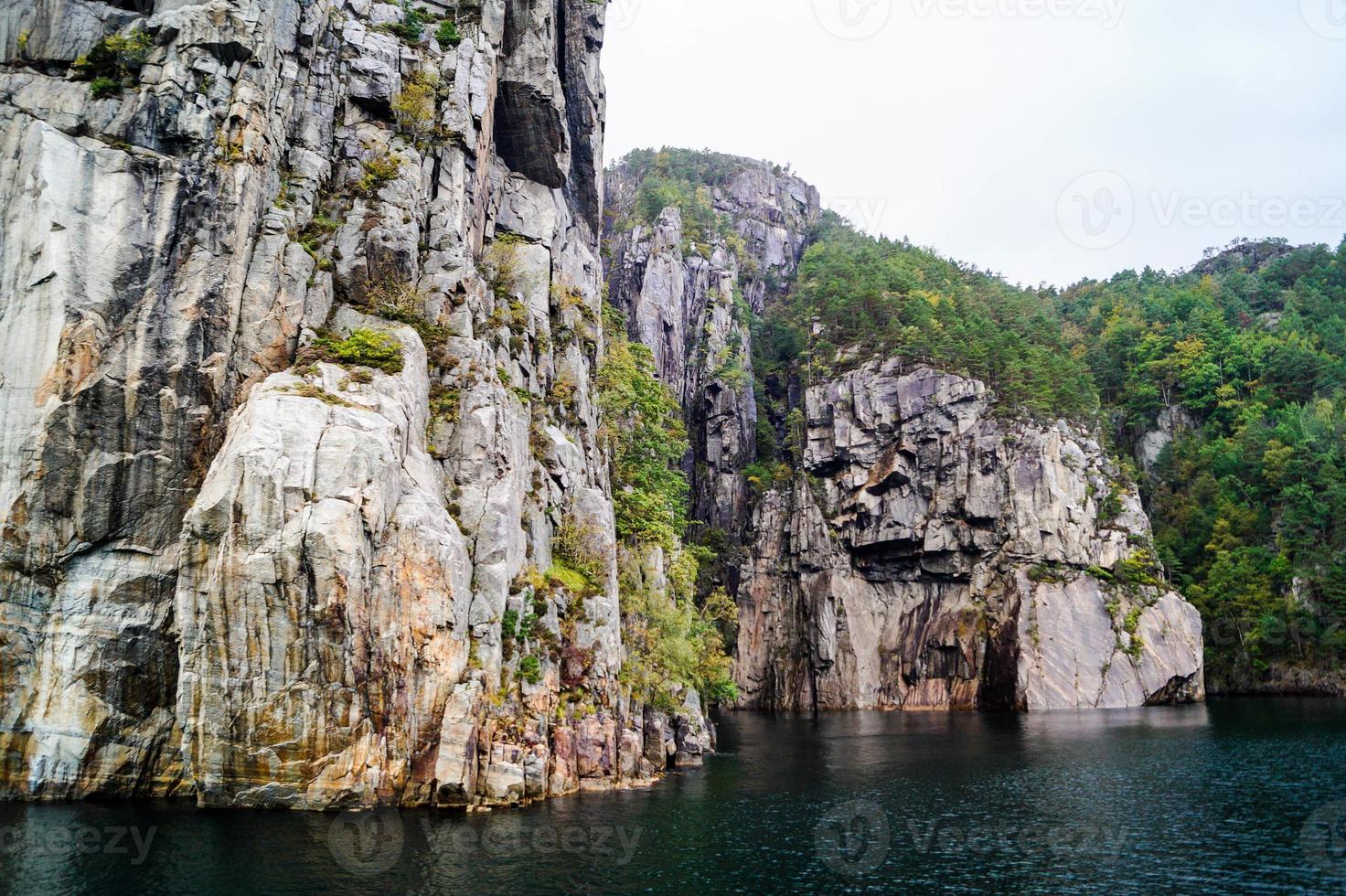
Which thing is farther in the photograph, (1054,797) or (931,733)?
(931,733)

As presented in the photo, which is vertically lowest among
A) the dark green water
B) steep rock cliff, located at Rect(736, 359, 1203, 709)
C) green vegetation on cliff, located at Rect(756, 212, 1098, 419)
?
the dark green water

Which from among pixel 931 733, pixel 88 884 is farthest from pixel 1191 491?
pixel 88 884

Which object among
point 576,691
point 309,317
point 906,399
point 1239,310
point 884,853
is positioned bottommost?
point 884,853

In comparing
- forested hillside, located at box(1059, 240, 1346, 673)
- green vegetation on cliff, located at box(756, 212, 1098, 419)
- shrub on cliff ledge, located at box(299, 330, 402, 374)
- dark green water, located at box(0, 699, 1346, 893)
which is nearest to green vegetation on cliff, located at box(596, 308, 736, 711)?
dark green water, located at box(0, 699, 1346, 893)

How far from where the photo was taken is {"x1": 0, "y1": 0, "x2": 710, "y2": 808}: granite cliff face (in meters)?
33.1

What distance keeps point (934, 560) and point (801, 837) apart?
65647 millimetres

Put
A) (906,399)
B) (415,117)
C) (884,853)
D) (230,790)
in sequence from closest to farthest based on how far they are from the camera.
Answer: (884,853) < (230,790) < (415,117) < (906,399)

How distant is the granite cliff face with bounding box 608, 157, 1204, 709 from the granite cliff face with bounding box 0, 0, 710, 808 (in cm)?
4955

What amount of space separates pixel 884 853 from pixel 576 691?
53.8 feet

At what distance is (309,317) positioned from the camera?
42.6m

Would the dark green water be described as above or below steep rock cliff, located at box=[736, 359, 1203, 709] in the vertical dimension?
below

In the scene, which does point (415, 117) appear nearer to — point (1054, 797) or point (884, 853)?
point (884, 853)

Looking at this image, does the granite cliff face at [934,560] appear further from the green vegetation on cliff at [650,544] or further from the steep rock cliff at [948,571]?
the green vegetation on cliff at [650,544]

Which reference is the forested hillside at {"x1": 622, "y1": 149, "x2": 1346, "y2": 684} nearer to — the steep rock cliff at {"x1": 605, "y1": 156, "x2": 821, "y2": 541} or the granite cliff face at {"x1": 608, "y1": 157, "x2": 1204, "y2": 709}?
the steep rock cliff at {"x1": 605, "y1": 156, "x2": 821, "y2": 541}
